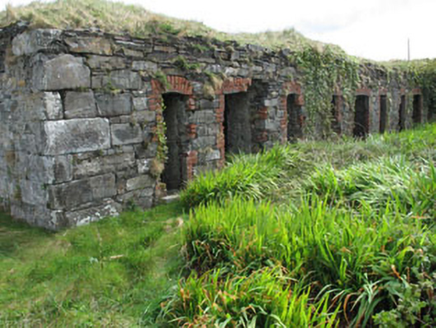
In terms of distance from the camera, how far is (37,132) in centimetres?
566

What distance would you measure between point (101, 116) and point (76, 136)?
0.52m

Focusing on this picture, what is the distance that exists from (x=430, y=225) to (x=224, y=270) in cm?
216

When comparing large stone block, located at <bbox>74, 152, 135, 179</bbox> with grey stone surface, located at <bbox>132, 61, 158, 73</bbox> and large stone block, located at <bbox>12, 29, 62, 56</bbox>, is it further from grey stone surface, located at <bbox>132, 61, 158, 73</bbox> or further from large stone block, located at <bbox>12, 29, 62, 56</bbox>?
large stone block, located at <bbox>12, 29, 62, 56</bbox>

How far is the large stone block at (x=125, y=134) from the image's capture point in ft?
20.5

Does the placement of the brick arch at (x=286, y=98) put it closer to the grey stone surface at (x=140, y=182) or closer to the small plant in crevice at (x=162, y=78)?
the small plant in crevice at (x=162, y=78)

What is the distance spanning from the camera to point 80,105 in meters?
5.77

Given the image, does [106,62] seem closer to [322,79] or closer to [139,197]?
[139,197]

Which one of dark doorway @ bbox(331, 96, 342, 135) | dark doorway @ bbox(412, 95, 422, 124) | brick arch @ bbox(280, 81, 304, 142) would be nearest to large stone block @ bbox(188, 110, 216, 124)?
brick arch @ bbox(280, 81, 304, 142)

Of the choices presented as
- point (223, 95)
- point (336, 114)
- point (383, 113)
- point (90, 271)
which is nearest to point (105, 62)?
point (223, 95)

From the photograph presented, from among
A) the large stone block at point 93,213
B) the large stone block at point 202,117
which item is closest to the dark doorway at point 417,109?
the large stone block at point 202,117

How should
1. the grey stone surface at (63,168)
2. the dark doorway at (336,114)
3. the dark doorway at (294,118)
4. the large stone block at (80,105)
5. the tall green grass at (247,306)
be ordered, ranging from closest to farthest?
1. the tall green grass at (247,306)
2. the grey stone surface at (63,168)
3. the large stone block at (80,105)
4. the dark doorway at (294,118)
5. the dark doorway at (336,114)

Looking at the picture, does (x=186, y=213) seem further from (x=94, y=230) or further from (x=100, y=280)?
(x=100, y=280)

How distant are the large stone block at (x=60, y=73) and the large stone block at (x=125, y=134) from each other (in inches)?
31.8

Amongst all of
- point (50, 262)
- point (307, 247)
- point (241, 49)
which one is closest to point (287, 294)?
point (307, 247)
